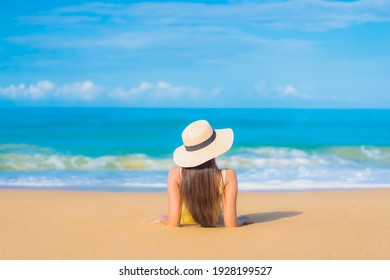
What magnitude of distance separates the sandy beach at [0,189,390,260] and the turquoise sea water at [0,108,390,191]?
3.30m

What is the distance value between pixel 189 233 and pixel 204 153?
2.30ft

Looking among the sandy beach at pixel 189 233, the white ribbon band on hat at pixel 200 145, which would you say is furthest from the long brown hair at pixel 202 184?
the sandy beach at pixel 189 233

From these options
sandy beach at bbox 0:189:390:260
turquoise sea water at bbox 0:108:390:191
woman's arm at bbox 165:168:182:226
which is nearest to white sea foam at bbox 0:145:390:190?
turquoise sea water at bbox 0:108:390:191

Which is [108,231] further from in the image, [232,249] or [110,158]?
[110,158]

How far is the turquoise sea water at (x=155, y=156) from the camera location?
10.9 m

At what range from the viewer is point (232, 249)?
415cm

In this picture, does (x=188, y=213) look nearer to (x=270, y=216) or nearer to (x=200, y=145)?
(x=200, y=145)

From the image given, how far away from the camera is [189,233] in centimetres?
464

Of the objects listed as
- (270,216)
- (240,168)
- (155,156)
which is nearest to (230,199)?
(270,216)

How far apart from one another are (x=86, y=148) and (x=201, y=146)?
1567 cm

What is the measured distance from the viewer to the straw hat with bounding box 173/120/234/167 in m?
4.51

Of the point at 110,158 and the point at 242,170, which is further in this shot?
the point at 110,158

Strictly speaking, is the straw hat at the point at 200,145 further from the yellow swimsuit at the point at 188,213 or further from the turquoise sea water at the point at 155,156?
the turquoise sea water at the point at 155,156

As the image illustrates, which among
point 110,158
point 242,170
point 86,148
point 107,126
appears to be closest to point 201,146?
point 242,170
